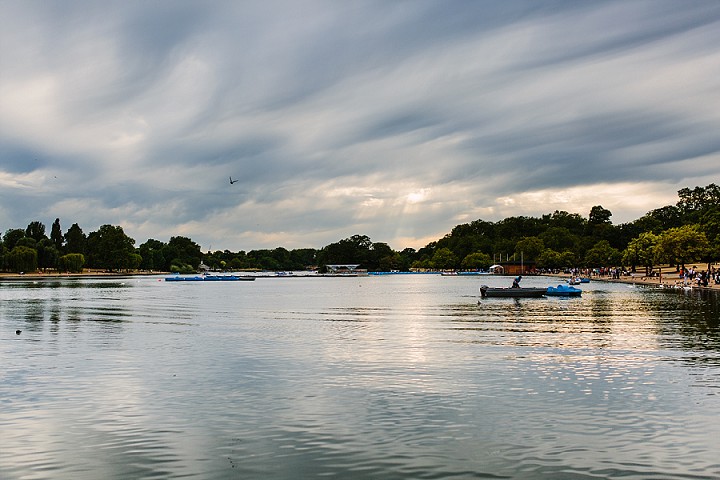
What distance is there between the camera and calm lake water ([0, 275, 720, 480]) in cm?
1294

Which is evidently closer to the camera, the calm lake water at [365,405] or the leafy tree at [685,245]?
the calm lake water at [365,405]

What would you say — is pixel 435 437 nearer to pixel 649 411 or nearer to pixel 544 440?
pixel 544 440

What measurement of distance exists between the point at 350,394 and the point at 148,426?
595 cm

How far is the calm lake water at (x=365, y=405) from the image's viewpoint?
509 inches

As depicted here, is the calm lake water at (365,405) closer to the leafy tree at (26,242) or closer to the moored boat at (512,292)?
the moored boat at (512,292)

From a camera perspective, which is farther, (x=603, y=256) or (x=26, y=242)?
(x=26, y=242)

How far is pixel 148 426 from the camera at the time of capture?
1605cm

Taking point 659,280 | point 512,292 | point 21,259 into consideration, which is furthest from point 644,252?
point 21,259

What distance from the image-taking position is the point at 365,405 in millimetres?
17922

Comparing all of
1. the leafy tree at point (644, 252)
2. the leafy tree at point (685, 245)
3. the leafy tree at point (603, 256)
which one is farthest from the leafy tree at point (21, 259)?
the leafy tree at point (685, 245)

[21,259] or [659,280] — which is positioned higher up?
[21,259]

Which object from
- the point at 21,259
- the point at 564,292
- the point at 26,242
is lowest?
the point at 564,292

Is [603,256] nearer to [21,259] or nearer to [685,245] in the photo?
[685,245]

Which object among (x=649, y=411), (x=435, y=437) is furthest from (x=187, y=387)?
(x=649, y=411)
